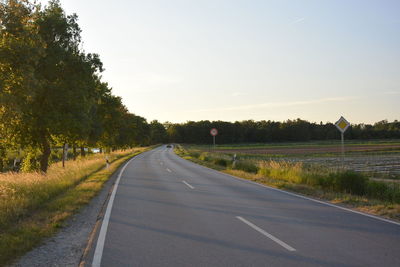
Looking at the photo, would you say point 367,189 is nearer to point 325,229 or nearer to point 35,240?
point 325,229

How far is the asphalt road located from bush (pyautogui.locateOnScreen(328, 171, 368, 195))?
266 centimetres

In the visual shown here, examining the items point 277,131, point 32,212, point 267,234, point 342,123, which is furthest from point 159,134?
point 267,234

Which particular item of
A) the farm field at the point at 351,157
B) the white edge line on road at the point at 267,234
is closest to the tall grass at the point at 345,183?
the white edge line on road at the point at 267,234

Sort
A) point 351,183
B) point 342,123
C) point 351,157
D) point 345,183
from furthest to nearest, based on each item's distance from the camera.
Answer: point 351,157 → point 342,123 → point 345,183 → point 351,183

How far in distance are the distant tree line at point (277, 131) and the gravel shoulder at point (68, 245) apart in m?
131

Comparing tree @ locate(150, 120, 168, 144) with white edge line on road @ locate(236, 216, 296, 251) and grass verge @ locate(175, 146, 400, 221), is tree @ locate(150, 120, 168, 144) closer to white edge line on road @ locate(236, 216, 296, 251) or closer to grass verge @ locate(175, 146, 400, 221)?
grass verge @ locate(175, 146, 400, 221)

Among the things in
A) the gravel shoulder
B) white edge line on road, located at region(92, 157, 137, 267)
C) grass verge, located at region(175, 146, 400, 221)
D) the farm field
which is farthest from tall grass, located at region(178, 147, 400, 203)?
the gravel shoulder

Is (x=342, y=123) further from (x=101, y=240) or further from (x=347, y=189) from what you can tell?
(x=101, y=240)

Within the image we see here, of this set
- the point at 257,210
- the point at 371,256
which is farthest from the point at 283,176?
the point at 371,256

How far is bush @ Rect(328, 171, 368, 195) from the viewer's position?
11484 mm

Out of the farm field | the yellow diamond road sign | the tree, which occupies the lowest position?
the farm field

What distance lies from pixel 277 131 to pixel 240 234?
135 metres

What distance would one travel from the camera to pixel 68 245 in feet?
18.7

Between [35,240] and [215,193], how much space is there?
A: 6.82 meters
